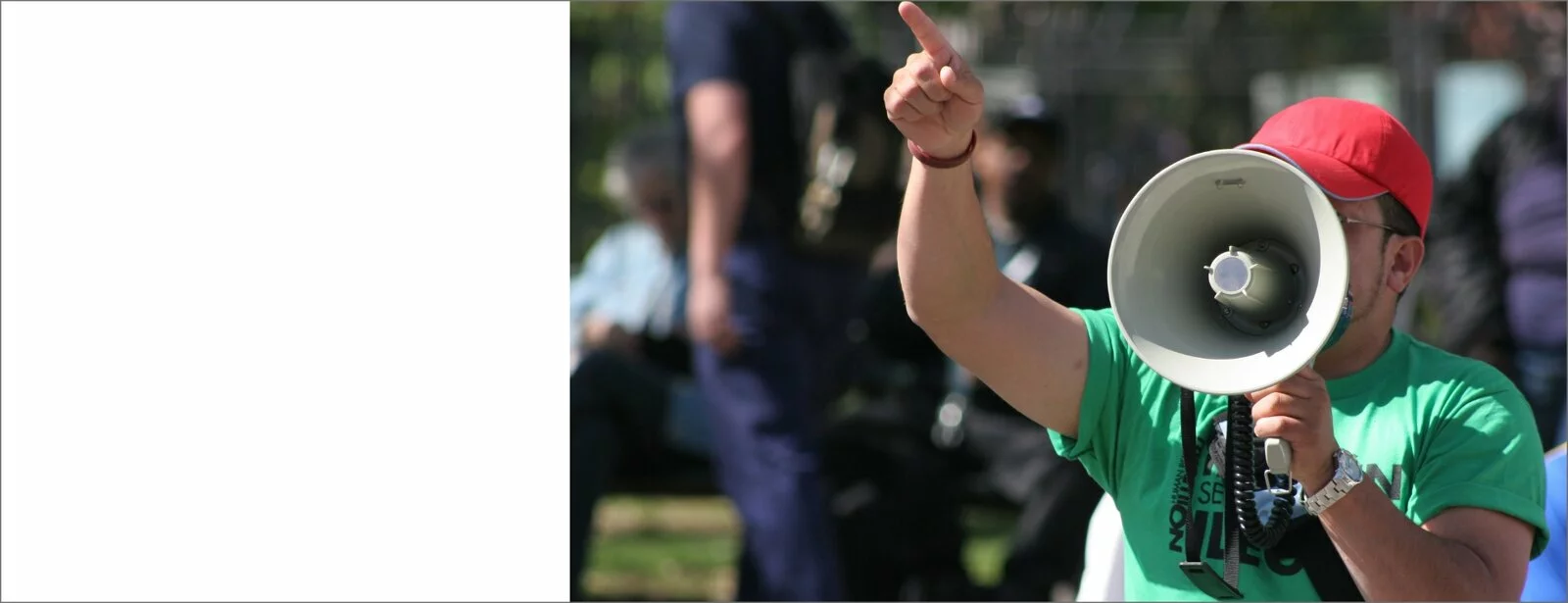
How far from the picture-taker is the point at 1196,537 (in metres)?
1.83

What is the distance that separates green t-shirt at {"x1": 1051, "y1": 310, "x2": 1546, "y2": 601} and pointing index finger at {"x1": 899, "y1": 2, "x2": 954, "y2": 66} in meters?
0.46

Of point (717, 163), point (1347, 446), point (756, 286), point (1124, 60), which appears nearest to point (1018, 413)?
point (756, 286)

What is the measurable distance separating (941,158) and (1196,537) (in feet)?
1.72

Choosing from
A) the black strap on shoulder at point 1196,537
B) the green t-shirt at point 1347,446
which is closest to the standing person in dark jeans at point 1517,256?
the green t-shirt at point 1347,446

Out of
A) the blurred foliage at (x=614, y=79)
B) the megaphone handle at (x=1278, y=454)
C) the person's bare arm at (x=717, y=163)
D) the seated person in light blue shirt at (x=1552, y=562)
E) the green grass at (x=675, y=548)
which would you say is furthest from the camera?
the blurred foliage at (x=614, y=79)

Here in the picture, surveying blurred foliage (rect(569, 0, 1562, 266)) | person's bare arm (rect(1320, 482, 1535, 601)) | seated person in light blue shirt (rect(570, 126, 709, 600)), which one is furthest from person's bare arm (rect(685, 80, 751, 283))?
blurred foliage (rect(569, 0, 1562, 266))

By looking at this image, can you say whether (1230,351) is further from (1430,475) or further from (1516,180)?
(1516,180)

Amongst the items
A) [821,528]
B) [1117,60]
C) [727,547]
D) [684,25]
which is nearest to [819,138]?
[684,25]

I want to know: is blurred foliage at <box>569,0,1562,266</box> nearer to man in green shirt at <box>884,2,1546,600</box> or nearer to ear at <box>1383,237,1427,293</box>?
man in green shirt at <box>884,2,1546,600</box>

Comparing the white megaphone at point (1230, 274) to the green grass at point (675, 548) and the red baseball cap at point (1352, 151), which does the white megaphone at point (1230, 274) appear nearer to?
the red baseball cap at point (1352, 151)

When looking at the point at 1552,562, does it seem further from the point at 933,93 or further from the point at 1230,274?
the point at 933,93

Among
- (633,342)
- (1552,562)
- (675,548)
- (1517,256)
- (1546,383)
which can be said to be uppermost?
(1517,256)

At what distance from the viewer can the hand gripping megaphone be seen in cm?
163

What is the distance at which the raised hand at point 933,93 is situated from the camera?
1.68 m
